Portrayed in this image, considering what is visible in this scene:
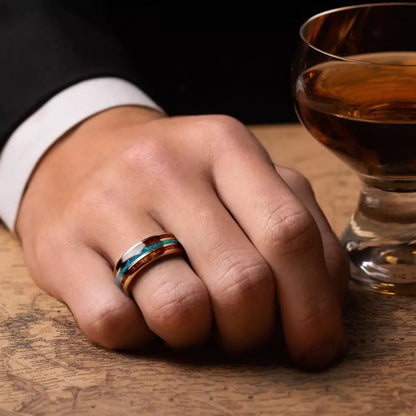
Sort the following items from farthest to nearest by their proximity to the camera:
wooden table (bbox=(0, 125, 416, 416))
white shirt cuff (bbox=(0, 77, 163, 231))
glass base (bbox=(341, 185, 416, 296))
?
white shirt cuff (bbox=(0, 77, 163, 231)) → glass base (bbox=(341, 185, 416, 296)) → wooden table (bbox=(0, 125, 416, 416))

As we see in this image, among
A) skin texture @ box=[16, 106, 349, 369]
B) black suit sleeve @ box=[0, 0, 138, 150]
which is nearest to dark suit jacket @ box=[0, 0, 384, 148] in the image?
black suit sleeve @ box=[0, 0, 138, 150]

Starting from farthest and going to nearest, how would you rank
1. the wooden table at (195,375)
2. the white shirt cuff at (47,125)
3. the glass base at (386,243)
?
the white shirt cuff at (47,125)
the glass base at (386,243)
the wooden table at (195,375)

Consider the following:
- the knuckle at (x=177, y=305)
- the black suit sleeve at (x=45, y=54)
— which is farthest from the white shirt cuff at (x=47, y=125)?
the knuckle at (x=177, y=305)

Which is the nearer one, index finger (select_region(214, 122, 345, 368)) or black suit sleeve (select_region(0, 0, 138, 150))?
index finger (select_region(214, 122, 345, 368))

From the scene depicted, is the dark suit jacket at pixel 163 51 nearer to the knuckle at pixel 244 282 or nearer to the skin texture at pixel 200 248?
the skin texture at pixel 200 248

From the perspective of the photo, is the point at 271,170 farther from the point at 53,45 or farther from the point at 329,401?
the point at 53,45

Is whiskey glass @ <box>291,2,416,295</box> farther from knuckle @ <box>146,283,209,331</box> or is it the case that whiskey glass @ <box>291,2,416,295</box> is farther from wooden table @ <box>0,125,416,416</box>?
knuckle @ <box>146,283,209,331</box>
